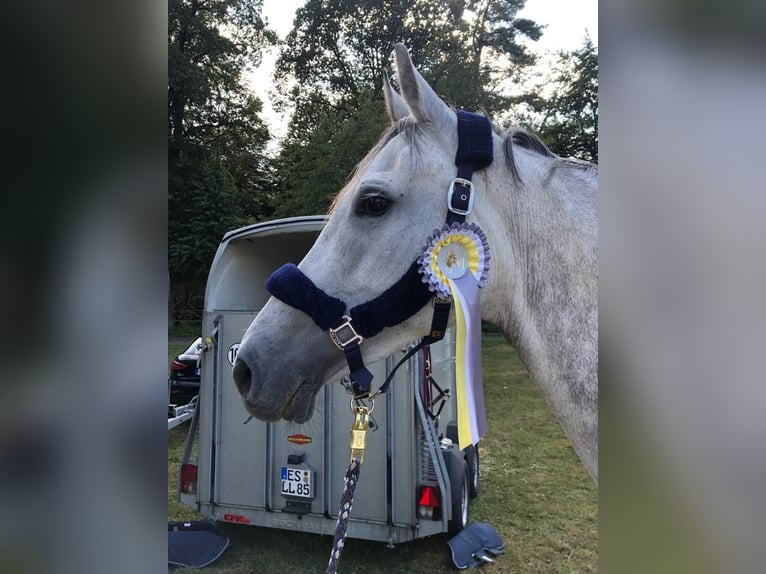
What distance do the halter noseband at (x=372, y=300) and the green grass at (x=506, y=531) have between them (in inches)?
109

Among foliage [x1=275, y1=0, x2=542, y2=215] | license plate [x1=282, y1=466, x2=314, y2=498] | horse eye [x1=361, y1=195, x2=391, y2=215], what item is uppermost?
foliage [x1=275, y1=0, x2=542, y2=215]

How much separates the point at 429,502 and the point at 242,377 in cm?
213

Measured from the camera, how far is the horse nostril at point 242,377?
1.44 metres

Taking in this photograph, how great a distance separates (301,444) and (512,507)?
2.34 m

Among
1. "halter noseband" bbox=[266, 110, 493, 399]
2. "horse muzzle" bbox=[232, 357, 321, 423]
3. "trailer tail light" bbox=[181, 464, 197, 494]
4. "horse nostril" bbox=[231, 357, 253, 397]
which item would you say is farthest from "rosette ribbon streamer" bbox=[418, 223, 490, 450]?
"trailer tail light" bbox=[181, 464, 197, 494]

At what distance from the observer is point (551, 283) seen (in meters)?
1.40

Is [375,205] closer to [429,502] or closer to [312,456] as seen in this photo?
[429,502]

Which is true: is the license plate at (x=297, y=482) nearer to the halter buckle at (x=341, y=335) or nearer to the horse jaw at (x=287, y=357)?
the horse jaw at (x=287, y=357)

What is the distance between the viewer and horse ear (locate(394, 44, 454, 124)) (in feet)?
4.53

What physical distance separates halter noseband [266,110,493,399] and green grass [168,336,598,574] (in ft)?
9.05

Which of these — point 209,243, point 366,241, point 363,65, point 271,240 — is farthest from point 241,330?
point 363,65

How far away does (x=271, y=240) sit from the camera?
4070mm

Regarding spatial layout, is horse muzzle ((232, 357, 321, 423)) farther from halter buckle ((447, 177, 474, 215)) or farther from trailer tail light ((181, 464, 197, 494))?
trailer tail light ((181, 464, 197, 494))

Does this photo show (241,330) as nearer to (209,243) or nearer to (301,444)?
(301,444)
